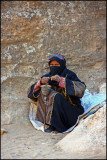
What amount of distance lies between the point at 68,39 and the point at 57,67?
4.56 feet

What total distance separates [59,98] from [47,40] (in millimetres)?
1931

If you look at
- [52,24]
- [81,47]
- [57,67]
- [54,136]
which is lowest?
[54,136]

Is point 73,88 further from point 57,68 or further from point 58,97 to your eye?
point 57,68

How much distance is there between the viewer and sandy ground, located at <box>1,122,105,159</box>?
9.40 ft

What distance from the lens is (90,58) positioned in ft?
19.5

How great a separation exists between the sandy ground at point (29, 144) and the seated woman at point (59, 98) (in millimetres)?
278

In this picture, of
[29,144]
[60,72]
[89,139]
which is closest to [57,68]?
[60,72]

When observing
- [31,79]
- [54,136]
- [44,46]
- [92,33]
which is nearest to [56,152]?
[54,136]

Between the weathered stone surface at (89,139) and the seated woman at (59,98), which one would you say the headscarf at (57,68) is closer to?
the seated woman at (59,98)

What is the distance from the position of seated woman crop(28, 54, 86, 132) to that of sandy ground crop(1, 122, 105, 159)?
28 cm

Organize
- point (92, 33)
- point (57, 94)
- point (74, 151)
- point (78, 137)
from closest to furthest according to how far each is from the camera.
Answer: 1. point (74, 151)
2. point (78, 137)
3. point (57, 94)
4. point (92, 33)

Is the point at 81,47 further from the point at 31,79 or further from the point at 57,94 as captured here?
the point at 57,94

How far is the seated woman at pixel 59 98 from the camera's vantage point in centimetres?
425

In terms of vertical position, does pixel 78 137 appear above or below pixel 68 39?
below
